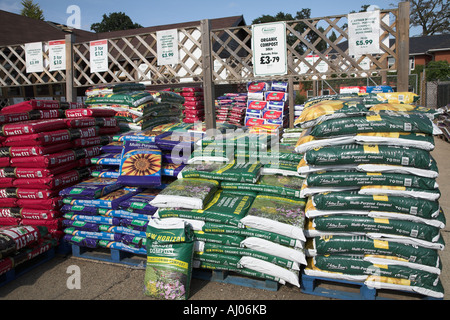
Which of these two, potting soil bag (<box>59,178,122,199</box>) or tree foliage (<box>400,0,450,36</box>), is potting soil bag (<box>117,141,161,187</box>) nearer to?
potting soil bag (<box>59,178,122,199</box>)

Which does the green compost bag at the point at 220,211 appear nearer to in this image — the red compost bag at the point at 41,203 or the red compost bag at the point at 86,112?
the red compost bag at the point at 41,203

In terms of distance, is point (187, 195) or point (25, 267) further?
point (25, 267)

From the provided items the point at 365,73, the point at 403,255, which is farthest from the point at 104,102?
the point at 403,255

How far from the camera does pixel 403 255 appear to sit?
9.98ft

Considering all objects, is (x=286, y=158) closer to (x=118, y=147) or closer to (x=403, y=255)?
(x=403, y=255)

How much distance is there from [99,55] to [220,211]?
439 cm

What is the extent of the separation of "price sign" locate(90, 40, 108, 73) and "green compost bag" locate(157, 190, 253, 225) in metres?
3.82

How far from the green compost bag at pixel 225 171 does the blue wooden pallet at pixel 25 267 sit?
2056mm

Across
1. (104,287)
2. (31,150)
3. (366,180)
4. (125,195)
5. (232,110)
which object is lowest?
(104,287)

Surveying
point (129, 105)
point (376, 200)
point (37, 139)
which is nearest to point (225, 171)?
point (376, 200)

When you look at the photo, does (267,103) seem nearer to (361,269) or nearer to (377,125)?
(377,125)

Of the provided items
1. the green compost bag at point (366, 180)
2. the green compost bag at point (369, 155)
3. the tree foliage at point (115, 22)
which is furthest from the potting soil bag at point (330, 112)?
the tree foliage at point (115, 22)

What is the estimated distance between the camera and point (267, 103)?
10.7 metres

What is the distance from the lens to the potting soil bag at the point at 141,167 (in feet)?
13.9
